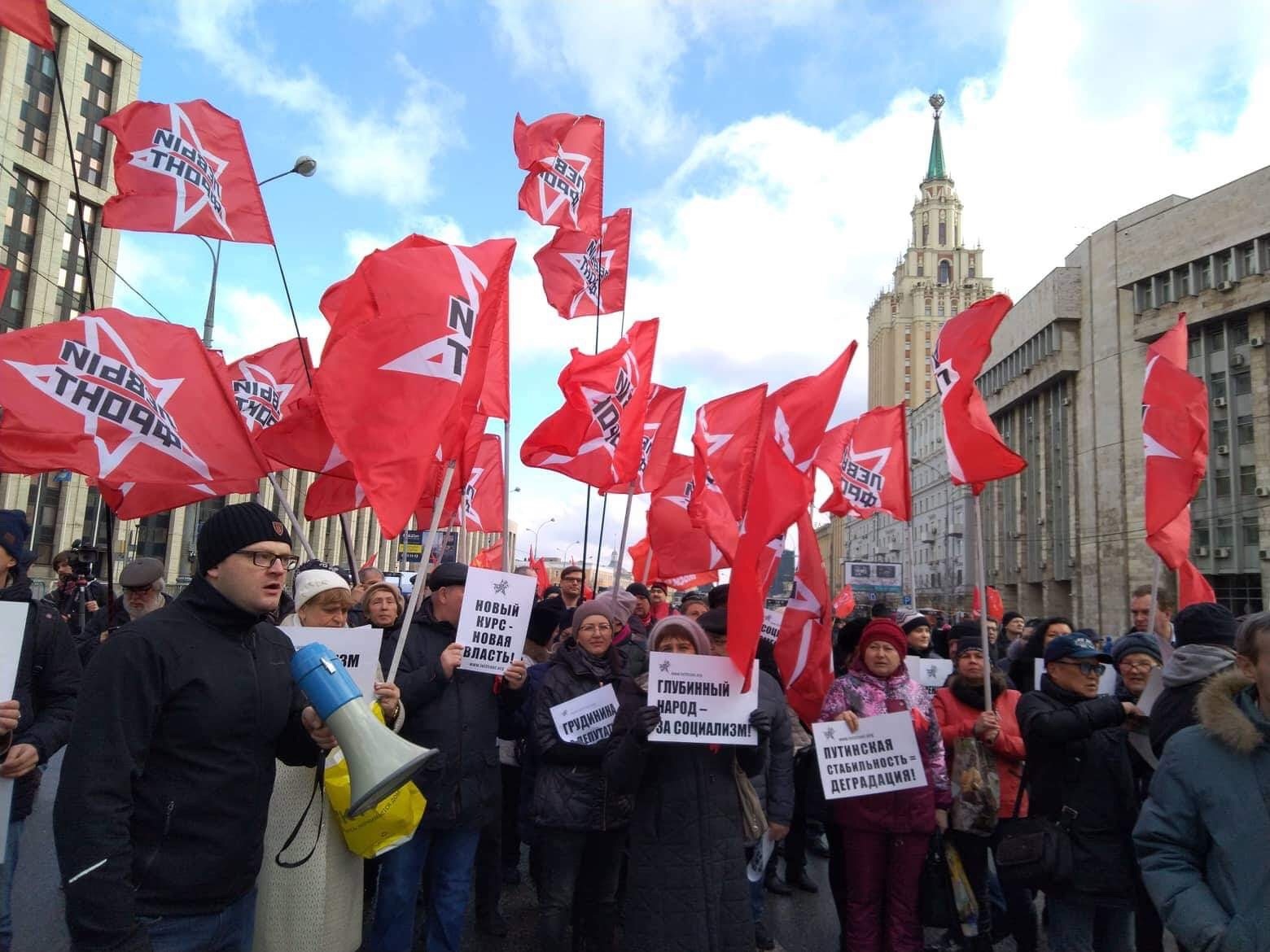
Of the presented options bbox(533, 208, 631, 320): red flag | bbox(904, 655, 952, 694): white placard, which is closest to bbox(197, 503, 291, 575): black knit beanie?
bbox(904, 655, 952, 694): white placard

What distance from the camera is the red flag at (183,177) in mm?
6328

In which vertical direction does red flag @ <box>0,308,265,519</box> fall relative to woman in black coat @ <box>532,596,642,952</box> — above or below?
above

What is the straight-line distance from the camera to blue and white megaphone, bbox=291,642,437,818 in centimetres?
250

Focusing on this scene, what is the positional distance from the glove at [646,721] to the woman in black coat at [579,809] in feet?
0.83

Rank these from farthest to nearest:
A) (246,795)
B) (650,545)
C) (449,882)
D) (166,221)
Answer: (650,545) → (166,221) → (449,882) → (246,795)

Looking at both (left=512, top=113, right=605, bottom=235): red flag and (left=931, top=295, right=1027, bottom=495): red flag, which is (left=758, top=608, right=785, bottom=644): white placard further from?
(left=512, top=113, right=605, bottom=235): red flag

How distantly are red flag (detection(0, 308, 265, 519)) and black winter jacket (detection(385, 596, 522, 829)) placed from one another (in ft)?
4.63

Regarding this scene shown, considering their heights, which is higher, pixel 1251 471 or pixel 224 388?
pixel 1251 471

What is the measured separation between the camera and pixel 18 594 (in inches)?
152

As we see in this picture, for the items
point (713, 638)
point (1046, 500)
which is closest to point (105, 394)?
point (713, 638)

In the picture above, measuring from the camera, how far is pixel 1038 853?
4098 mm

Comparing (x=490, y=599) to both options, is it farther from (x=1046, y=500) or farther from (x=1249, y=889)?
(x=1046, y=500)

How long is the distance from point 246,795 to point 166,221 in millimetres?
5102

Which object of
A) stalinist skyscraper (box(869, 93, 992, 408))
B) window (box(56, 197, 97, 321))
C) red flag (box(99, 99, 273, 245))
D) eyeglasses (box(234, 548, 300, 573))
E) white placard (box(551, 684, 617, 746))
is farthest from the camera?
stalinist skyscraper (box(869, 93, 992, 408))
